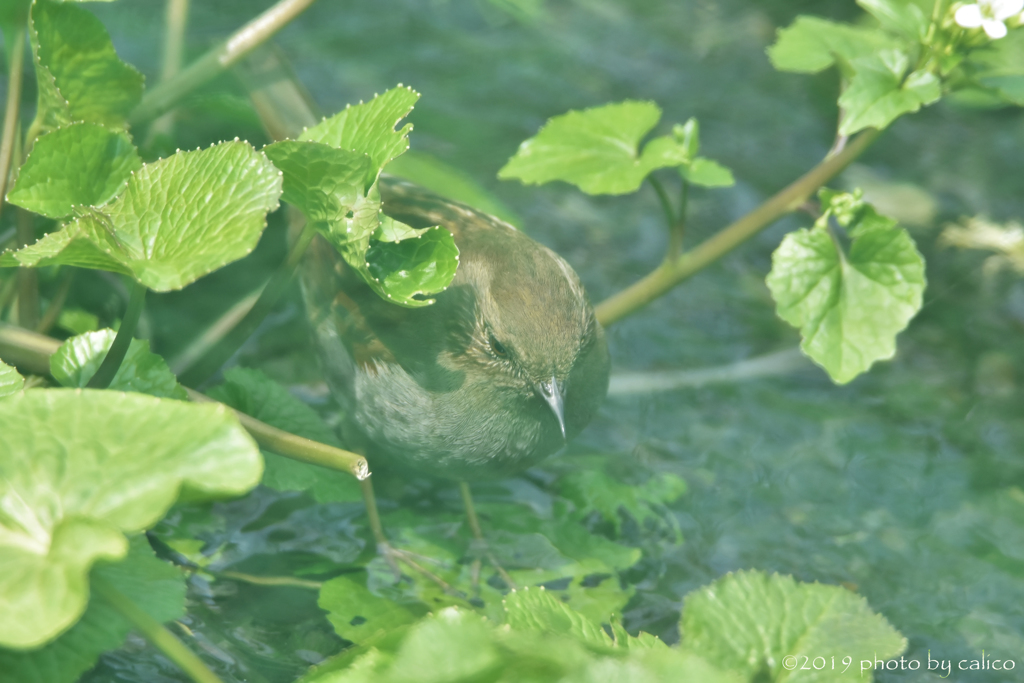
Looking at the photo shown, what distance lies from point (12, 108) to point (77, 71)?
233 millimetres

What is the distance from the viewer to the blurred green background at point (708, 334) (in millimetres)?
2627

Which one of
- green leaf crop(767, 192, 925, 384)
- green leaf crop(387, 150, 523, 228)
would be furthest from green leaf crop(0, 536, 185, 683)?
green leaf crop(387, 150, 523, 228)

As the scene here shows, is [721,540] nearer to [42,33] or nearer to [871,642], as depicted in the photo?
[871,642]

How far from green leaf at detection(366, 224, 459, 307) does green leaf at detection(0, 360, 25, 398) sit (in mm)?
739

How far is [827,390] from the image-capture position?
11.3ft

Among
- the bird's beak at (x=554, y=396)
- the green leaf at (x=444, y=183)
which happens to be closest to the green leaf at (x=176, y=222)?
the bird's beak at (x=554, y=396)

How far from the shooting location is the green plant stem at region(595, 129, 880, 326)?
9.09 feet

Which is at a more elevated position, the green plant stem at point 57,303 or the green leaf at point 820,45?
the green plant stem at point 57,303

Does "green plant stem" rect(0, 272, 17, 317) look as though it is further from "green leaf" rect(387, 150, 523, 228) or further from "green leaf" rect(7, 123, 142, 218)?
"green leaf" rect(387, 150, 523, 228)

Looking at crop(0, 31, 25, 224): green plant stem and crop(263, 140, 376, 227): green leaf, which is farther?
crop(0, 31, 25, 224): green plant stem

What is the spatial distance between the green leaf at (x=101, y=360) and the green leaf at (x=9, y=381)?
0.13 m

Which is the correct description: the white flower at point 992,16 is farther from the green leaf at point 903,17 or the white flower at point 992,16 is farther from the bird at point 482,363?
the bird at point 482,363

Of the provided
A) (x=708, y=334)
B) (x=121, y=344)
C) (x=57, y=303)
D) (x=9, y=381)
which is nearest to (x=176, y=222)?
(x=121, y=344)

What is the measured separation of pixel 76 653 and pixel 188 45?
283 centimetres
